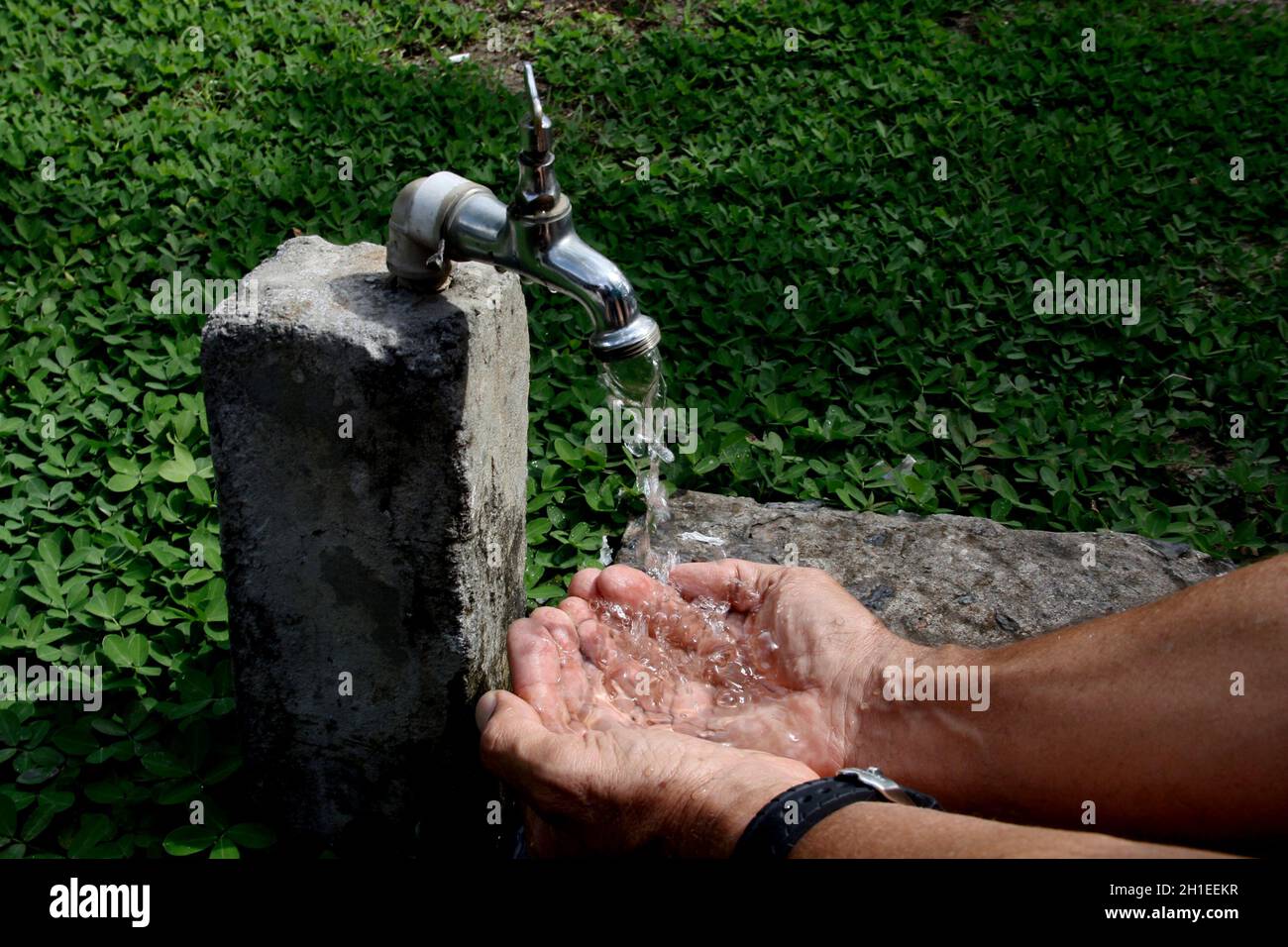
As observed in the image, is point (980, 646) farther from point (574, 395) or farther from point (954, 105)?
point (954, 105)

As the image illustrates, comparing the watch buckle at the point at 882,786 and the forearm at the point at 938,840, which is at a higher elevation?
the watch buckle at the point at 882,786

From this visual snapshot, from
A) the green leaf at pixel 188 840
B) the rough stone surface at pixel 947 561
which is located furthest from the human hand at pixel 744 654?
the green leaf at pixel 188 840

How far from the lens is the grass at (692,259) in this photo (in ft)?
8.98

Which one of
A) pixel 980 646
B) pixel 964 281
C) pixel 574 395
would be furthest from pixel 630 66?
pixel 980 646

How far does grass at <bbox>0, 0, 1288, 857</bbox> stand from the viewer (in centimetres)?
274

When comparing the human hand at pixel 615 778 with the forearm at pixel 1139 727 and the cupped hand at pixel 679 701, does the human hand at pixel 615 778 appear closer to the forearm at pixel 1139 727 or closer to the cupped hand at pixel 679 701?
the cupped hand at pixel 679 701

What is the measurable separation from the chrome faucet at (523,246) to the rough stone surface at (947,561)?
1053mm

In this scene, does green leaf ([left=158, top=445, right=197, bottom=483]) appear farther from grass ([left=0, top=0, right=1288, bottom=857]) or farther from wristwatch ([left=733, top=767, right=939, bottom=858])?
wristwatch ([left=733, top=767, right=939, bottom=858])

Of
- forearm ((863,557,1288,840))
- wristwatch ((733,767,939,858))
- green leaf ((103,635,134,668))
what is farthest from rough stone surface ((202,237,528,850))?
forearm ((863,557,1288,840))

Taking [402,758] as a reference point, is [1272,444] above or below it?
above

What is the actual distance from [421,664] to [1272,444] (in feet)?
8.75

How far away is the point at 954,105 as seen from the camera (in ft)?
16.0
